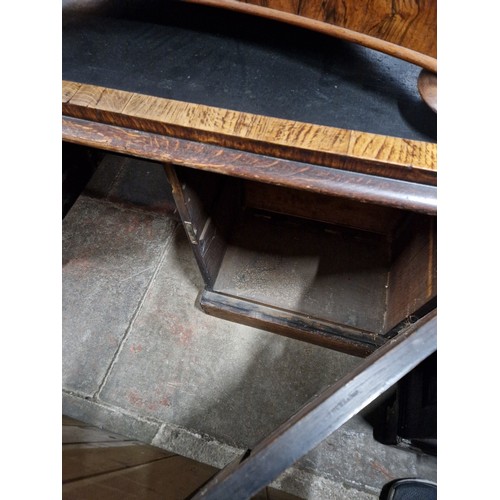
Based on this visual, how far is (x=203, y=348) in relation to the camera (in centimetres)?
133

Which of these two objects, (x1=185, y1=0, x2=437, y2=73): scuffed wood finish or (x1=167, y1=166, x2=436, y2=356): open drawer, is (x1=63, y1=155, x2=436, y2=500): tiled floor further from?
(x1=185, y1=0, x2=437, y2=73): scuffed wood finish

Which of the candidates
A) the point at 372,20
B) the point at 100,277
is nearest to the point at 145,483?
the point at 100,277

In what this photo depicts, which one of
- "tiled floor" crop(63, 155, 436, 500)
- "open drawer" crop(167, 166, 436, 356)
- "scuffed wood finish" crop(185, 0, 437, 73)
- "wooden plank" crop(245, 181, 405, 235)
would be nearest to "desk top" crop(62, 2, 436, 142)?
"scuffed wood finish" crop(185, 0, 437, 73)

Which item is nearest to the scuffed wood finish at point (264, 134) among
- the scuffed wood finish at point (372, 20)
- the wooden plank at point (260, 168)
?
the wooden plank at point (260, 168)

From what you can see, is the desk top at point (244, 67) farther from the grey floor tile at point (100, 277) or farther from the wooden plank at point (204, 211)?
the grey floor tile at point (100, 277)

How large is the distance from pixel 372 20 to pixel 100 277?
1.25m

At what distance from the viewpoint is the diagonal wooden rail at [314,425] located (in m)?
0.36

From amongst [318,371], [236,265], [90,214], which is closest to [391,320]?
[318,371]

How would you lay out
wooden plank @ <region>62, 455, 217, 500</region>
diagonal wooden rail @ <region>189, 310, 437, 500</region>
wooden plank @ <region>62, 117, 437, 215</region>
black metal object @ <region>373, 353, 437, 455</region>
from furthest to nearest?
black metal object @ <region>373, 353, 437, 455</region>, wooden plank @ <region>62, 117, 437, 215</region>, wooden plank @ <region>62, 455, 217, 500</region>, diagonal wooden rail @ <region>189, 310, 437, 500</region>

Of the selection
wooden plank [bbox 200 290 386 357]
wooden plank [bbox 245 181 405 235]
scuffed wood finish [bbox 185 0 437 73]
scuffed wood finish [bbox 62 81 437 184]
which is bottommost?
wooden plank [bbox 200 290 386 357]

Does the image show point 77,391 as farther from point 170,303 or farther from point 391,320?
Answer: point 391,320

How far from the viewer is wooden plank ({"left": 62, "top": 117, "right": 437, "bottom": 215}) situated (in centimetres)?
66

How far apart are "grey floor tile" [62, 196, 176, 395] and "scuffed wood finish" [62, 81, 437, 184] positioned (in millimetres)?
854

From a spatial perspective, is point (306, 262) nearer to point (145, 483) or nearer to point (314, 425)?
point (145, 483)
